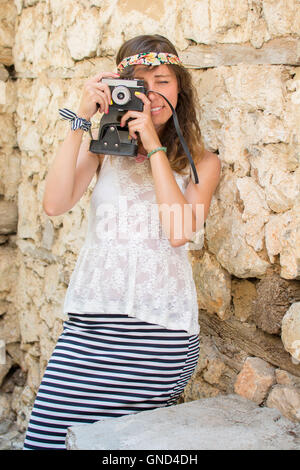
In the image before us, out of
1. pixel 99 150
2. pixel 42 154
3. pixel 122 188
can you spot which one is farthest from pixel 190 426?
pixel 42 154

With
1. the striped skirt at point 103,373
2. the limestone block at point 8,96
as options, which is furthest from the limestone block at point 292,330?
the limestone block at point 8,96

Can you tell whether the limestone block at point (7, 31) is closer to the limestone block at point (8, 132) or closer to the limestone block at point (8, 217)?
the limestone block at point (8, 132)

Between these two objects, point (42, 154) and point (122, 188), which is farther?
point (42, 154)

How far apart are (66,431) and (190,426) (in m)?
0.30

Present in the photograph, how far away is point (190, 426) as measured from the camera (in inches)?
50.9

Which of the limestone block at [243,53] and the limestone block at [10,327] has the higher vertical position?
the limestone block at [243,53]

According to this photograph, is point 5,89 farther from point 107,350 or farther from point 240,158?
point 107,350

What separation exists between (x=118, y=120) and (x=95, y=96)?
3.4 inches

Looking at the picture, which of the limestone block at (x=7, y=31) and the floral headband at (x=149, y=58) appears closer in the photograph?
the floral headband at (x=149, y=58)

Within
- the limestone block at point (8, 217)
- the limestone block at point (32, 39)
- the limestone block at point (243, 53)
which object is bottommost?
the limestone block at point (8, 217)

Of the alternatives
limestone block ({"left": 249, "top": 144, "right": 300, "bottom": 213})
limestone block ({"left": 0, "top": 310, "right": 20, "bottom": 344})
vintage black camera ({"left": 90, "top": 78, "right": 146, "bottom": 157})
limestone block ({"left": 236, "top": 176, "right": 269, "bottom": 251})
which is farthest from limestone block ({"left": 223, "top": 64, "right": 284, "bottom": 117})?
limestone block ({"left": 0, "top": 310, "right": 20, "bottom": 344})

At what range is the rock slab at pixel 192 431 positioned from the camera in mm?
1194

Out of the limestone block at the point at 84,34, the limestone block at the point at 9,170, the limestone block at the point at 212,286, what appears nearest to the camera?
the limestone block at the point at 212,286

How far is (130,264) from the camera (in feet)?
4.61
